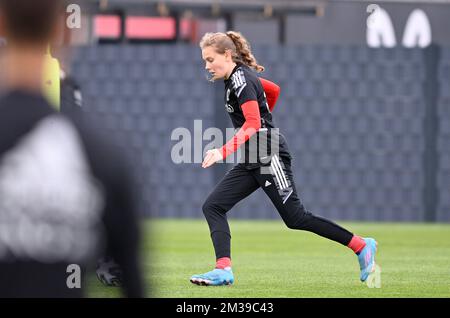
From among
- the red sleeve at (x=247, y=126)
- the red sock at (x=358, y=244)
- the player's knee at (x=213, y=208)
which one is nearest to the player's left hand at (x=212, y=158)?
the red sleeve at (x=247, y=126)

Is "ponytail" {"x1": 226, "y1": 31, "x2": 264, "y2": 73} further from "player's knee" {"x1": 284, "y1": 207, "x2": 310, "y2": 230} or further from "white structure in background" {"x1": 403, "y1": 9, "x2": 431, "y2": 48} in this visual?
"white structure in background" {"x1": 403, "y1": 9, "x2": 431, "y2": 48}

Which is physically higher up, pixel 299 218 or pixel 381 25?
pixel 381 25

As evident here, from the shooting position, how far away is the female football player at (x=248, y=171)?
764 cm

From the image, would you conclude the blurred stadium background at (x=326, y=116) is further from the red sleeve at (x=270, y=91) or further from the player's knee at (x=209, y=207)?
the player's knee at (x=209, y=207)

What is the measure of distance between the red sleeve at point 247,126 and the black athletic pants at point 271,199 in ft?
1.34

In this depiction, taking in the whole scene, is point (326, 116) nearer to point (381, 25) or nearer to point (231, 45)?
point (381, 25)

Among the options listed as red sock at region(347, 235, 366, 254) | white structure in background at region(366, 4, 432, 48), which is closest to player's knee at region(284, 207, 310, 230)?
red sock at region(347, 235, 366, 254)

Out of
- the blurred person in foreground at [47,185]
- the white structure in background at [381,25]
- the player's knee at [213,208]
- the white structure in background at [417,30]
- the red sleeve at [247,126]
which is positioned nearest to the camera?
the blurred person in foreground at [47,185]

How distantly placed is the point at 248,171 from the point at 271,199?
0.28 m

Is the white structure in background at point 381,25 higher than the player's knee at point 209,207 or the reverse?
higher

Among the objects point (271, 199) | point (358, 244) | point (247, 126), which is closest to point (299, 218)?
point (271, 199)

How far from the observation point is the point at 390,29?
19.5 meters
